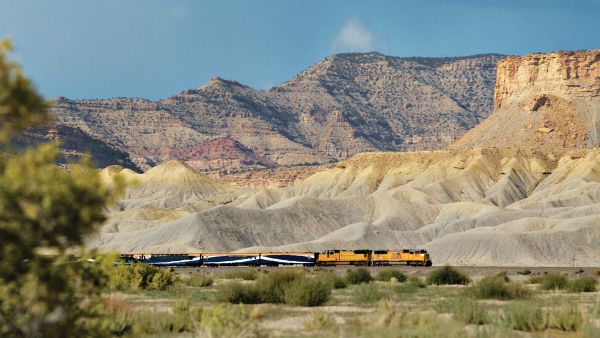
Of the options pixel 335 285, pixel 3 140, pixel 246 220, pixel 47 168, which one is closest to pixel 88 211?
pixel 47 168

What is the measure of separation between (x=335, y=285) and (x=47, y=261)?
2688 cm

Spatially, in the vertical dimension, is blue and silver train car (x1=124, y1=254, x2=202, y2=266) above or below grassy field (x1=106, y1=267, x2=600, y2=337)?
above

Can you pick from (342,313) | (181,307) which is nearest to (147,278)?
(181,307)

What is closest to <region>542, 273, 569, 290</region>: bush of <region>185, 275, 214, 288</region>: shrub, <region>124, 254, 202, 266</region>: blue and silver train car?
<region>185, 275, 214, 288</region>: shrub

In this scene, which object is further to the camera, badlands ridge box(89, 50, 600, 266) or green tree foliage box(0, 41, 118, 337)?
badlands ridge box(89, 50, 600, 266)

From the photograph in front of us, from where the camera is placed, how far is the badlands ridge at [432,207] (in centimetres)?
9025

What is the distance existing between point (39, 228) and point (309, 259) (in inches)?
2545

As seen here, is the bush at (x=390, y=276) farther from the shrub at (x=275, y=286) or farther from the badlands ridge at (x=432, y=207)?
the badlands ridge at (x=432, y=207)

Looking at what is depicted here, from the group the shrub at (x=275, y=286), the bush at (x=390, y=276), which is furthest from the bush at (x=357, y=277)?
the shrub at (x=275, y=286)

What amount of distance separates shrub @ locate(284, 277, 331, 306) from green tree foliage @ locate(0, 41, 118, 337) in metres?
13.8

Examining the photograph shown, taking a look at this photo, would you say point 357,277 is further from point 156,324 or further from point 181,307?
point 156,324

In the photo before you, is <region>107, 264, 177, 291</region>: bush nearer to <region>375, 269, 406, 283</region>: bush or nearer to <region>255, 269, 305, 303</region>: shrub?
<region>255, 269, 305, 303</region>: shrub

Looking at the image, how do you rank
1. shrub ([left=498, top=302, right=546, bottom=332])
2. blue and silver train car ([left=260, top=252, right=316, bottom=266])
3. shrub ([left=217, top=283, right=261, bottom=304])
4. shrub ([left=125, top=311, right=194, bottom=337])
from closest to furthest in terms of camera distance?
shrub ([left=125, top=311, right=194, bottom=337])
shrub ([left=498, top=302, right=546, bottom=332])
shrub ([left=217, top=283, right=261, bottom=304])
blue and silver train car ([left=260, top=252, right=316, bottom=266])

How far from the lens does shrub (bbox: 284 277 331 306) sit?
24553 millimetres
